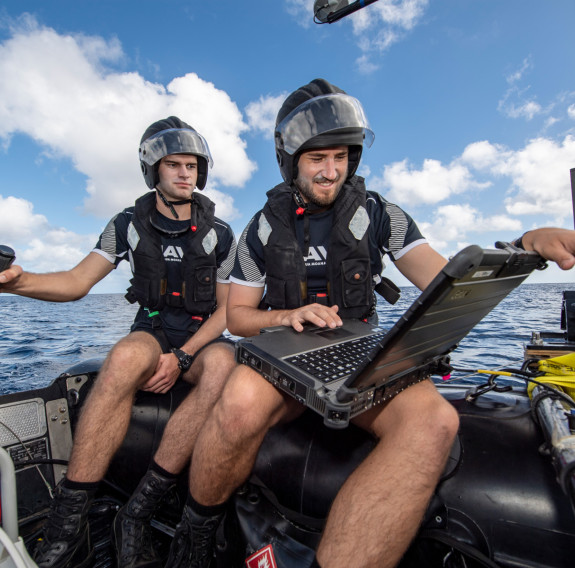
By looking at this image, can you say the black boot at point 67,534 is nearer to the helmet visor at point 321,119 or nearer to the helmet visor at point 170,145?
the helmet visor at point 321,119

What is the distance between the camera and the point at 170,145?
2879 millimetres

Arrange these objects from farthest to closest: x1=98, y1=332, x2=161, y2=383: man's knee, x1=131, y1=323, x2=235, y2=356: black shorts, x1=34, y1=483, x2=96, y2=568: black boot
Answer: x1=131, y1=323, x2=235, y2=356: black shorts, x1=98, y1=332, x2=161, y2=383: man's knee, x1=34, y1=483, x2=96, y2=568: black boot

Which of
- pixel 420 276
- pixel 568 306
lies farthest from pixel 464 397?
pixel 568 306

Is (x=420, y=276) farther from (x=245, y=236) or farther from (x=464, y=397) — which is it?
(x=245, y=236)

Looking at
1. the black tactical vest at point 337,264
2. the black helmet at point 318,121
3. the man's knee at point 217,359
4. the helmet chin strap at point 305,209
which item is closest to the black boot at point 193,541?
the man's knee at point 217,359

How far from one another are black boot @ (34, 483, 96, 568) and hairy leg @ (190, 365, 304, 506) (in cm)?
63

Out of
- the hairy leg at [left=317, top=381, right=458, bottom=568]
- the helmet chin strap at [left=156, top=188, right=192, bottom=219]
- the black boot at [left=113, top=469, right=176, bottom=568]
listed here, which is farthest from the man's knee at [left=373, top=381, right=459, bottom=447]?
the helmet chin strap at [left=156, top=188, right=192, bottom=219]

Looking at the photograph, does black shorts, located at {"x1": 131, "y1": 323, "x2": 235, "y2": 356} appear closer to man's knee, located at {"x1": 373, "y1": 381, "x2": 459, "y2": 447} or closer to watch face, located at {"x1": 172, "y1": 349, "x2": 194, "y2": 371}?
watch face, located at {"x1": 172, "y1": 349, "x2": 194, "y2": 371}

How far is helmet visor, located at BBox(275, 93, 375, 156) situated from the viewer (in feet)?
6.68

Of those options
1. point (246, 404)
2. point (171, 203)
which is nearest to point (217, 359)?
point (246, 404)

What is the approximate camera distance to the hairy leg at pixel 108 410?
5.96 feet

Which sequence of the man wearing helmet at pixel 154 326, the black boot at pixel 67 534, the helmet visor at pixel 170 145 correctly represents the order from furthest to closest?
the helmet visor at pixel 170 145 → the man wearing helmet at pixel 154 326 → the black boot at pixel 67 534

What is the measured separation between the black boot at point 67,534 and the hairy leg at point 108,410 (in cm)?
8

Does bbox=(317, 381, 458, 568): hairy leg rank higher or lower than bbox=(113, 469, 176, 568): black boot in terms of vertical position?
higher
